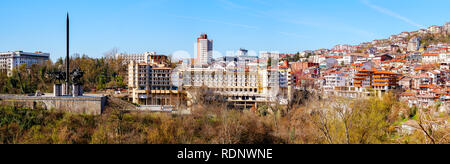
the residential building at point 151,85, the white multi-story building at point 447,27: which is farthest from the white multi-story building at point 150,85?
the white multi-story building at point 447,27

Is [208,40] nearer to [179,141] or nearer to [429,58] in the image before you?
[429,58]

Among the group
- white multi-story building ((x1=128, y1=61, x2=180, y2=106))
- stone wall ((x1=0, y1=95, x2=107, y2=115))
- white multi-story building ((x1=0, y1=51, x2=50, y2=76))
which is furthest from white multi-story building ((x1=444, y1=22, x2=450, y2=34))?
white multi-story building ((x1=0, y1=51, x2=50, y2=76))

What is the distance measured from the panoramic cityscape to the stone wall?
3cm

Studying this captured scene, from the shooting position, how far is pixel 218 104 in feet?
43.0

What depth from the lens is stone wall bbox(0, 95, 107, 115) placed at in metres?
8.25

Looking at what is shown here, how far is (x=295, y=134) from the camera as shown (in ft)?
28.9

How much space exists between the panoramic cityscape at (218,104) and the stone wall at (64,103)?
0.03 m

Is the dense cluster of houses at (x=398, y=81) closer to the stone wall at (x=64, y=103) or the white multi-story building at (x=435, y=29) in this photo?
the stone wall at (x=64, y=103)

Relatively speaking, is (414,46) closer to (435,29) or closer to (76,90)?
(435,29)

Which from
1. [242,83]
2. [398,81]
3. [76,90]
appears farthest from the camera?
[398,81]

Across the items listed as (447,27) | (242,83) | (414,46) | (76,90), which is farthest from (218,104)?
(447,27)

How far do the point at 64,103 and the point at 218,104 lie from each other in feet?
20.2

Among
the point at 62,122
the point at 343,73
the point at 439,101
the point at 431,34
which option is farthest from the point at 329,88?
the point at 431,34

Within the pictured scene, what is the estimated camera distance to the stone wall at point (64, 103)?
825 cm
